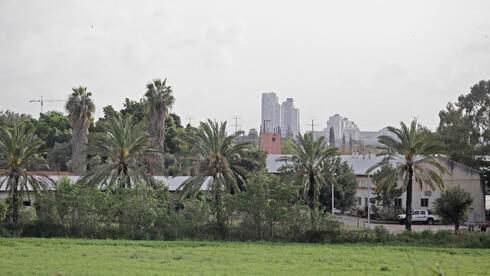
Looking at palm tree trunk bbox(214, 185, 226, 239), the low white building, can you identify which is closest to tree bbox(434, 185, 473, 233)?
the low white building

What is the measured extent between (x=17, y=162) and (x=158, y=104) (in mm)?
20208

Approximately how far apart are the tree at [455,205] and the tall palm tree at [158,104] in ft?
92.0

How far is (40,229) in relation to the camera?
117 ft

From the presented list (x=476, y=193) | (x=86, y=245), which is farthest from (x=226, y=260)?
(x=476, y=193)

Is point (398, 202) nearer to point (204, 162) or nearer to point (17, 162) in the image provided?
point (204, 162)

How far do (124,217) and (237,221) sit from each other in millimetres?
7832

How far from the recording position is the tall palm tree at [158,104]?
54.9 m

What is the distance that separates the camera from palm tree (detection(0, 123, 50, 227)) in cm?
3616

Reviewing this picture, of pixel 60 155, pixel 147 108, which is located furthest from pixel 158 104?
pixel 60 155

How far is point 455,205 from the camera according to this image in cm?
4556

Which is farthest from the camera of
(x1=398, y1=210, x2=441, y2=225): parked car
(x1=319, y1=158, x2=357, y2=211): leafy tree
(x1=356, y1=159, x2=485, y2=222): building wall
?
(x1=319, y1=158, x2=357, y2=211): leafy tree

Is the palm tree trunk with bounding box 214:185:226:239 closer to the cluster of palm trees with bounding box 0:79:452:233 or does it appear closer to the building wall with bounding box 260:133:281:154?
the cluster of palm trees with bounding box 0:79:452:233

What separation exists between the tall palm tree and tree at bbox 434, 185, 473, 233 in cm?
2803

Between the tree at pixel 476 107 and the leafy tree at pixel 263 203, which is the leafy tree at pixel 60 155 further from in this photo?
the tree at pixel 476 107
